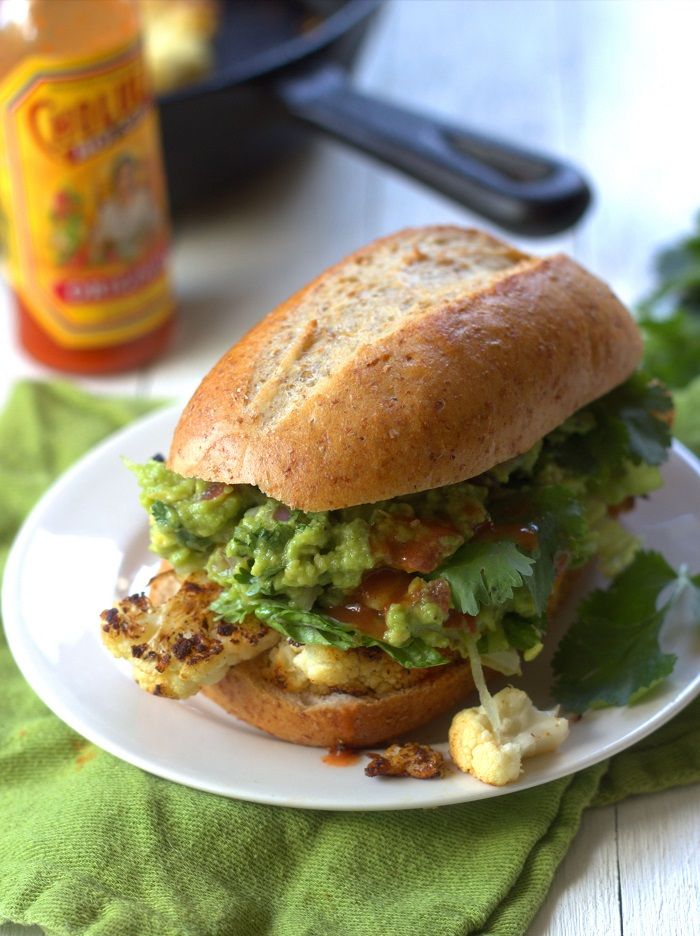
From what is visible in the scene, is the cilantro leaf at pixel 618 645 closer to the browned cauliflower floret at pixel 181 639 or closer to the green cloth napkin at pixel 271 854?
the green cloth napkin at pixel 271 854

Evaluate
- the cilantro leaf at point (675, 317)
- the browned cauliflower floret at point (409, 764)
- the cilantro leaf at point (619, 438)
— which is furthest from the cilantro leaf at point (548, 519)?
the cilantro leaf at point (675, 317)

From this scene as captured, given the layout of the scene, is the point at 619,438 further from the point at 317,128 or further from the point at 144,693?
the point at 317,128

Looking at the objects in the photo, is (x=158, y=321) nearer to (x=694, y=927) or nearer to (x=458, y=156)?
(x=458, y=156)

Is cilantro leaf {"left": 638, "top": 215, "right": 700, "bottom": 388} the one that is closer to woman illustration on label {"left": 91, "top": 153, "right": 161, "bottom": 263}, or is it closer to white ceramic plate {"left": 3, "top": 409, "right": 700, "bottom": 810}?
white ceramic plate {"left": 3, "top": 409, "right": 700, "bottom": 810}

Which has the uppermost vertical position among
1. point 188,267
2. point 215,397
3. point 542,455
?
point 215,397

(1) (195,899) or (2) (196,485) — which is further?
(2) (196,485)

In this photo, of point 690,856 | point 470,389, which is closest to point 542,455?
point 470,389

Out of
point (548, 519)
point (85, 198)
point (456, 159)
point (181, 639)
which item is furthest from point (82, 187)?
point (548, 519)
